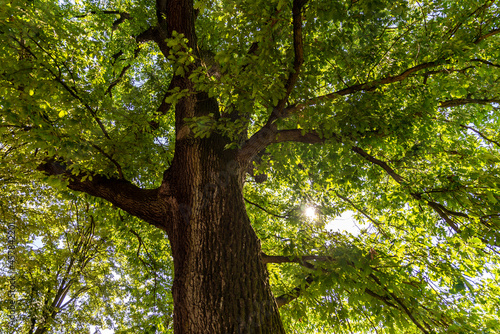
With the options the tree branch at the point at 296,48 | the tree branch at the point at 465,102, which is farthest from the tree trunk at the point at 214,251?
the tree branch at the point at 465,102

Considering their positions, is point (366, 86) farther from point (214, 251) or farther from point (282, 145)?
point (214, 251)

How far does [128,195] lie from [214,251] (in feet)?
5.71

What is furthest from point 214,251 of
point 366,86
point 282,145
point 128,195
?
point 366,86

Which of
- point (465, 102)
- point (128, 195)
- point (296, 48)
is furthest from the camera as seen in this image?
point (465, 102)

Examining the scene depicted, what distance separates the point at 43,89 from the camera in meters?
2.83

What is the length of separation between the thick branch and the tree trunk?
0.37m

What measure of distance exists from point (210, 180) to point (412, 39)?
390cm

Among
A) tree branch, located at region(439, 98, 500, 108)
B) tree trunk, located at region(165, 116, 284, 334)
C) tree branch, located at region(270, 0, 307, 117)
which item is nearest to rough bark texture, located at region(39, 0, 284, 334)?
tree trunk, located at region(165, 116, 284, 334)

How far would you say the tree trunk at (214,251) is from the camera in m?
2.33

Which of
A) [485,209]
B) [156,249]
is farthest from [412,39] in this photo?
[156,249]

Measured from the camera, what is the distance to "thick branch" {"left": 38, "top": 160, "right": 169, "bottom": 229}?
3498mm

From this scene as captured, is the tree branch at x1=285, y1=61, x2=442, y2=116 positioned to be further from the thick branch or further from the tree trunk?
the thick branch

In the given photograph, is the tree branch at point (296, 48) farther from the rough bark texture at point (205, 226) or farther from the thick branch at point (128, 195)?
the thick branch at point (128, 195)

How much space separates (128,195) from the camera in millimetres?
3619
